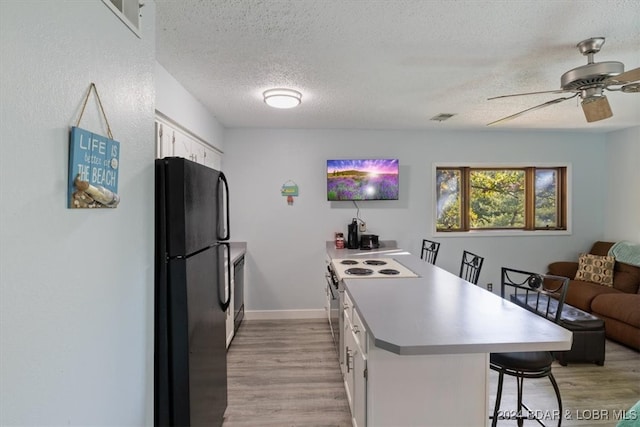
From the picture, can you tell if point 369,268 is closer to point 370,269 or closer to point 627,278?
point 370,269

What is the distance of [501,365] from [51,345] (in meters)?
1.97

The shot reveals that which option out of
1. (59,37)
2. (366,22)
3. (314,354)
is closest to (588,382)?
(314,354)

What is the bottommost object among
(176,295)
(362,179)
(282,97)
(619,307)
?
(619,307)

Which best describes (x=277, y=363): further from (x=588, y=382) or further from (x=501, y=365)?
(x=588, y=382)

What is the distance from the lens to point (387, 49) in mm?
1927

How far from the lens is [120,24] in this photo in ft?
3.96

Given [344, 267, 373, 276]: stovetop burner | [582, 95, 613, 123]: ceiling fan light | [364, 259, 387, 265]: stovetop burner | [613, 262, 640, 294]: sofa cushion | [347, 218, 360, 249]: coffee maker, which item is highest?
[582, 95, 613, 123]: ceiling fan light

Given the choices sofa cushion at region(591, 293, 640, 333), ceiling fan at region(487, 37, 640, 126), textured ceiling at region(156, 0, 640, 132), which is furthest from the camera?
sofa cushion at region(591, 293, 640, 333)

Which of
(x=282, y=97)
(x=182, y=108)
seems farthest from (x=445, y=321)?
(x=182, y=108)

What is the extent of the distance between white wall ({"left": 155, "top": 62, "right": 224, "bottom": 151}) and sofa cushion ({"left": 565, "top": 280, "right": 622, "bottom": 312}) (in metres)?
4.43

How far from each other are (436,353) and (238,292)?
2766 mm

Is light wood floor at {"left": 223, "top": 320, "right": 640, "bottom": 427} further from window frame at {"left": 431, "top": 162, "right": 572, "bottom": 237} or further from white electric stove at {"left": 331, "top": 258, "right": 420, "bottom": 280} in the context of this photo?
window frame at {"left": 431, "top": 162, "right": 572, "bottom": 237}

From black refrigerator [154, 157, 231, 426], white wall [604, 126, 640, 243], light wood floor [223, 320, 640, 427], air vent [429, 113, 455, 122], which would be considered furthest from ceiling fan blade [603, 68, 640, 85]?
white wall [604, 126, 640, 243]

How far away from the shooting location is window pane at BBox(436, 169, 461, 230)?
13.9ft
